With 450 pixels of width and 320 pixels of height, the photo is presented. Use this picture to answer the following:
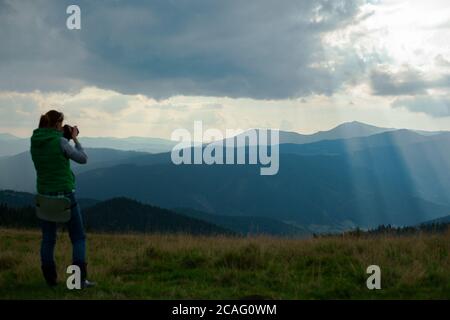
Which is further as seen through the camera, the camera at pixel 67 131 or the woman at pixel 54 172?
the camera at pixel 67 131

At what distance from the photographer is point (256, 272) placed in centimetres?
989

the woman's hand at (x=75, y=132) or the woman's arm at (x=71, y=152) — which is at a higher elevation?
the woman's hand at (x=75, y=132)

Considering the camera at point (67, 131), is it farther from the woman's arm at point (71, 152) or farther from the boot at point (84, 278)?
the boot at point (84, 278)

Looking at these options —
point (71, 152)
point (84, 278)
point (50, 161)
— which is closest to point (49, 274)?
point (84, 278)

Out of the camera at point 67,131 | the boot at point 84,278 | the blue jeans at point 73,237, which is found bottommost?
the boot at point 84,278

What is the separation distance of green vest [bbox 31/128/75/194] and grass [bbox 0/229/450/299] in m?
1.80

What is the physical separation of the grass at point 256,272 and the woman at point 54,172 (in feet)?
1.91

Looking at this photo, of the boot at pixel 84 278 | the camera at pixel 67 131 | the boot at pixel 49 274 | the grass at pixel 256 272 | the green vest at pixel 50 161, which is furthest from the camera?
the camera at pixel 67 131

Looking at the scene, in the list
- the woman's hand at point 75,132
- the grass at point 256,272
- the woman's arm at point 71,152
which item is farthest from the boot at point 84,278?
the woman's hand at point 75,132

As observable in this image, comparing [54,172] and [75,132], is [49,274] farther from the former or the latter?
[75,132]

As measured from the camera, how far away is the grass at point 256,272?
327 inches

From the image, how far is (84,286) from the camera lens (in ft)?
28.4
